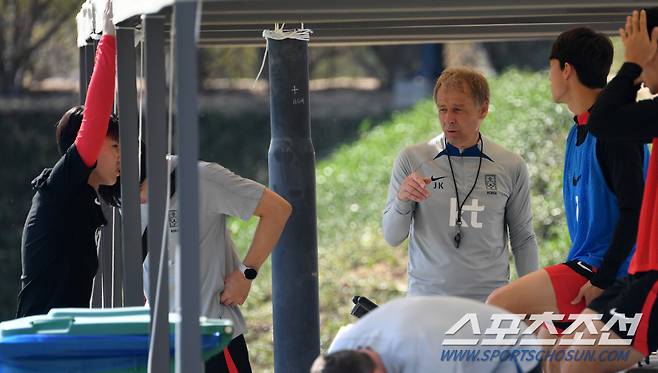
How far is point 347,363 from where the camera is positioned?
12.1ft

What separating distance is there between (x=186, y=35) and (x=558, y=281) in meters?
2.06

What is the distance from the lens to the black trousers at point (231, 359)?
541cm

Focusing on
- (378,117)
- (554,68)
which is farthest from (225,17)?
(378,117)

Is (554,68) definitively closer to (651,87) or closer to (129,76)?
(651,87)

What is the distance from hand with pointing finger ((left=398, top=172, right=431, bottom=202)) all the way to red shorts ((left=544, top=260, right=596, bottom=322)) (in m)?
0.73

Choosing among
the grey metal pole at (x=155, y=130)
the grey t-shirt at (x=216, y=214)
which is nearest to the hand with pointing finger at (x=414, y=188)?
the grey t-shirt at (x=216, y=214)

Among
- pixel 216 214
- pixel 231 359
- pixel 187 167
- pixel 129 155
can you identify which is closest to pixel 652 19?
pixel 187 167

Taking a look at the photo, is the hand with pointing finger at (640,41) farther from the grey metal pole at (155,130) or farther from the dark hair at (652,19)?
the grey metal pole at (155,130)

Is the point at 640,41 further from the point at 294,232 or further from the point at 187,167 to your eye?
the point at 294,232

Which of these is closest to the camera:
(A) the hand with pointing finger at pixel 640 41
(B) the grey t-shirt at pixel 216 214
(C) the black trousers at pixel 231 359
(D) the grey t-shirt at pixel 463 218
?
(A) the hand with pointing finger at pixel 640 41

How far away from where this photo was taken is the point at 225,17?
545 centimetres

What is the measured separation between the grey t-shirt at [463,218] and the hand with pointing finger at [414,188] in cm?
21

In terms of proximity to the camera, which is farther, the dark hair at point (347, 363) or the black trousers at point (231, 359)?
the black trousers at point (231, 359)

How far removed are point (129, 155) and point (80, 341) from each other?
98 centimetres
